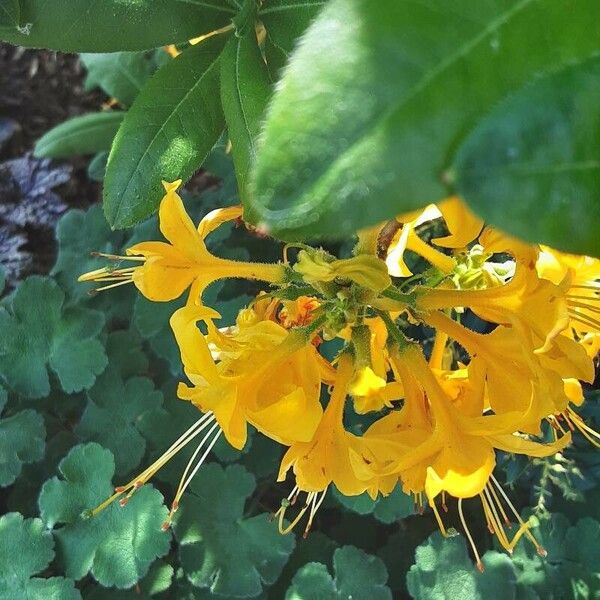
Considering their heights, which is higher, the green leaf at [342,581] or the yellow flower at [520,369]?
the yellow flower at [520,369]

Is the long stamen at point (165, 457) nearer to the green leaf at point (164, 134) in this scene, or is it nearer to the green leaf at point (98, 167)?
the green leaf at point (164, 134)

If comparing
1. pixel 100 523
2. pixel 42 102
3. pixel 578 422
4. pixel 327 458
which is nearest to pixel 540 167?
pixel 327 458

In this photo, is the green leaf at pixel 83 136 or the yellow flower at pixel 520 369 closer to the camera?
the yellow flower at pixel 520 369

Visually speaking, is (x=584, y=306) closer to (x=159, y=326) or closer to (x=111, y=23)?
(x=111, y=23)

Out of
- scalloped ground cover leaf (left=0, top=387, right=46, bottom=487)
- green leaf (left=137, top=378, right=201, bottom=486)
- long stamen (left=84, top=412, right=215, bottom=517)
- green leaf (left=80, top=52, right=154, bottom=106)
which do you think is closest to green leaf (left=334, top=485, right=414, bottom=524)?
green leaf (left=137, top=378, right=201, bottom=486)

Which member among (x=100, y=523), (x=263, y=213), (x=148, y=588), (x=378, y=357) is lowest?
(x=148, y=588)

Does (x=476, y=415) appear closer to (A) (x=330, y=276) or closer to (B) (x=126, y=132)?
(A) (x=330, y=276)

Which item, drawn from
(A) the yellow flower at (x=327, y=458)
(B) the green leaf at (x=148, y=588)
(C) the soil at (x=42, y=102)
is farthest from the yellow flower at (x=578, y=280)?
(C) the soil at (x=42, y=102)
